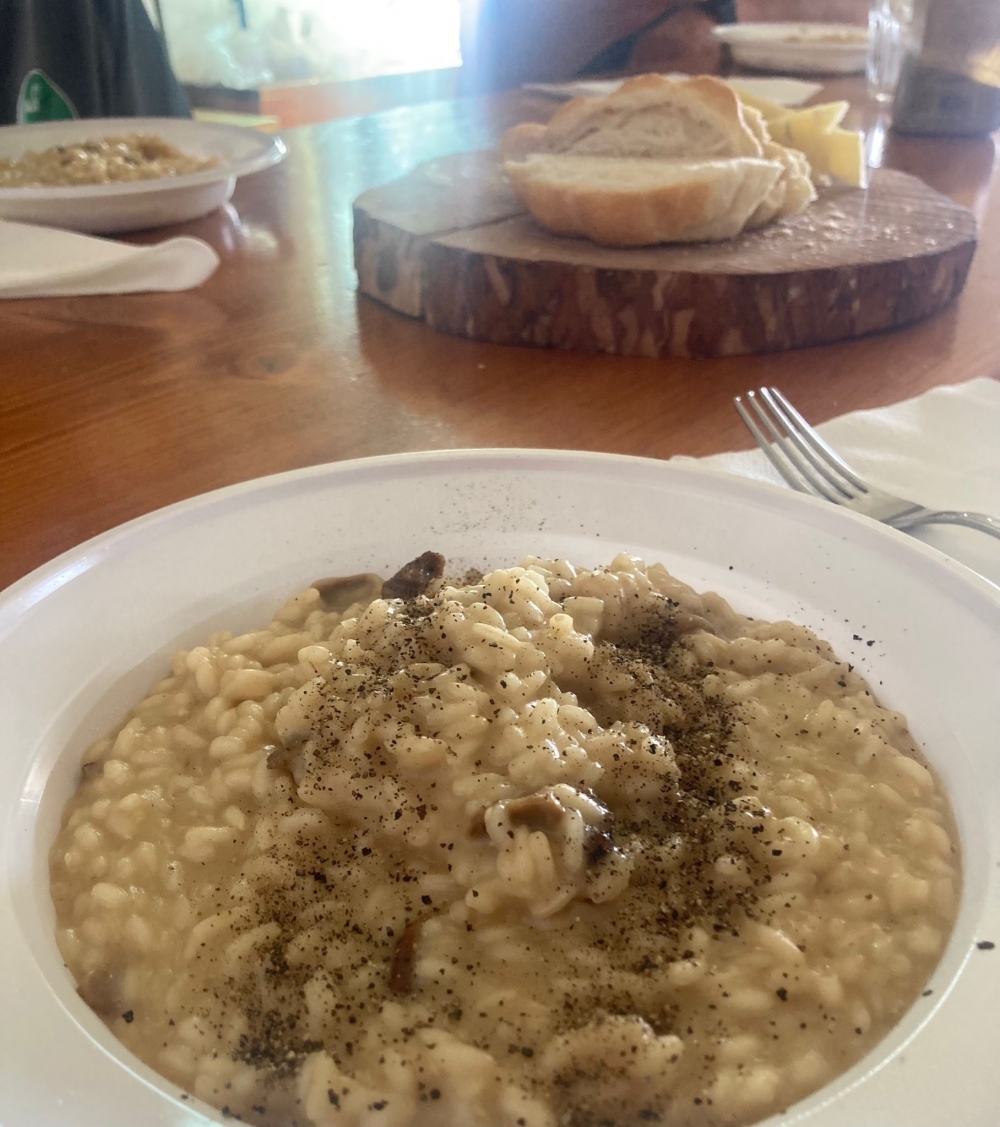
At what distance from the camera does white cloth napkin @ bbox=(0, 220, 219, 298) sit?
2654mm

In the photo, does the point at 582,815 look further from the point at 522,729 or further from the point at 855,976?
the point at 855,976

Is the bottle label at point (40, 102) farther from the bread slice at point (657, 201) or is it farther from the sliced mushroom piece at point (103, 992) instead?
the sliced mushroom piece at point (103, 992)

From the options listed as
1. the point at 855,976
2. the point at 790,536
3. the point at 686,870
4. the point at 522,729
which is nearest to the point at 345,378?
the point at 790,536

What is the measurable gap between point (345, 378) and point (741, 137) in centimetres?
134

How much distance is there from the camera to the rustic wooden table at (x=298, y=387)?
1.88 metres

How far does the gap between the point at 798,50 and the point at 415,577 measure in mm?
5529

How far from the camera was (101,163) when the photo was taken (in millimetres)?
3283

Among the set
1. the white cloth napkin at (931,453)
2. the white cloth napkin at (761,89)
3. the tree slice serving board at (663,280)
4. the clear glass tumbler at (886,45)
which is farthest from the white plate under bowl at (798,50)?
the white cloth napkin at (931,453)

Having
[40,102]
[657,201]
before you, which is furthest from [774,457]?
[40,102]

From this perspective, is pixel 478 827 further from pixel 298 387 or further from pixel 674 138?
pixel 674 138

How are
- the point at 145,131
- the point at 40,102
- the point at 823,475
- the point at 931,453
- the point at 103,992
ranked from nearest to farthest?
the point at 103,992
the point at 823,475
the point at 931,453
the point at 145,131
the point at 40,102

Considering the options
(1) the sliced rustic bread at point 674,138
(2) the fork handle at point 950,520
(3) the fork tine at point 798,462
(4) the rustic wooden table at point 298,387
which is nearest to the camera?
(2) the fork handle at point 950,520

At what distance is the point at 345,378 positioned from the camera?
2.29 m

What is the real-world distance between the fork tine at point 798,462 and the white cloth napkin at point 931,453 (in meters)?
0.06
